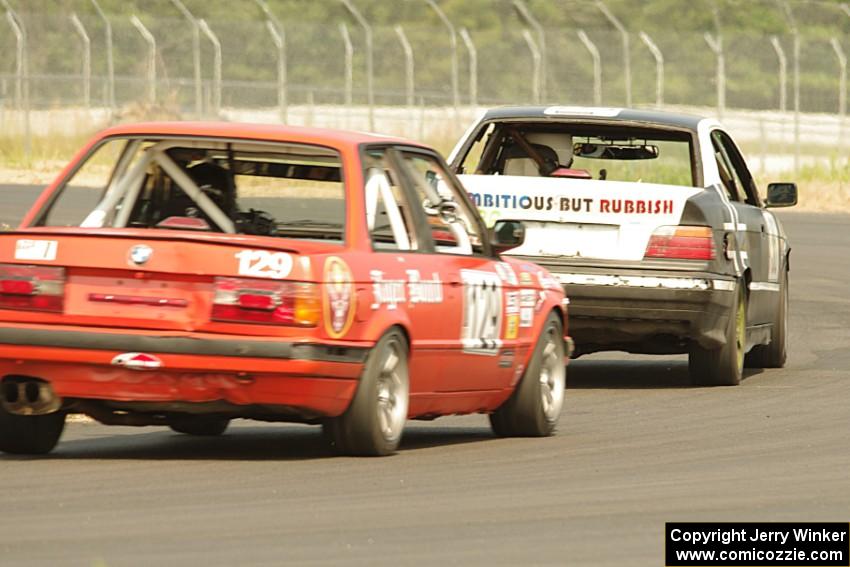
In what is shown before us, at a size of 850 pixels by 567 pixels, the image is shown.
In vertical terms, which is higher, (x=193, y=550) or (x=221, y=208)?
(x=221, y=208)

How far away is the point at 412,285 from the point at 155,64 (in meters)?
38.9

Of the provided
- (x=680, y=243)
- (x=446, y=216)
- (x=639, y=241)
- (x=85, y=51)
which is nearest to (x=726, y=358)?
(x=680, y=243)

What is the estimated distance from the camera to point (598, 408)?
40.6 feet

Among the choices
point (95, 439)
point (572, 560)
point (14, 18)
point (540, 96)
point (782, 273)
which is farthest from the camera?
point (540, 96)

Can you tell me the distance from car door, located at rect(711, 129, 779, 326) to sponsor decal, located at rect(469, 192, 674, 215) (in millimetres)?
802

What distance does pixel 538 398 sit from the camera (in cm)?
1076

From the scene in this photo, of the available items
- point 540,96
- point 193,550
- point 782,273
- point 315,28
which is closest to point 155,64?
point 315,28

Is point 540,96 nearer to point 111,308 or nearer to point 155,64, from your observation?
point 155,64

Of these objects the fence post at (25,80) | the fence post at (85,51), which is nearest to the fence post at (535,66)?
the fence post at (85,51)

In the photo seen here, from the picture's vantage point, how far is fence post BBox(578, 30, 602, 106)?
45.1 metres

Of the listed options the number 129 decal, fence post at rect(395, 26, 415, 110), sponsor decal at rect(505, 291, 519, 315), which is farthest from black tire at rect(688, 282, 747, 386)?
fence post at rect(395, 26, 415, 110)

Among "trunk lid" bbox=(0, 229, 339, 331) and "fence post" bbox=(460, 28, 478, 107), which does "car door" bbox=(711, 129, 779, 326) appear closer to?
"trunk lid" bbox=(0, 229, 339, 331)

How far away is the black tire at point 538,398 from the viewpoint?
1070cm

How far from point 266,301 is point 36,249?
1009 millimetres
